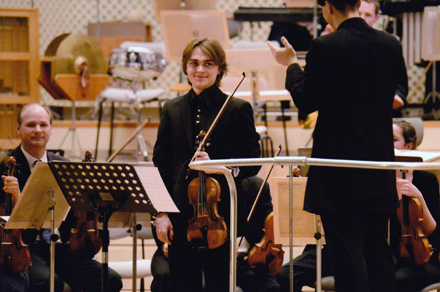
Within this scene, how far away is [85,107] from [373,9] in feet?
16.2

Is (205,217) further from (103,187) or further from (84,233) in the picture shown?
(84,233)

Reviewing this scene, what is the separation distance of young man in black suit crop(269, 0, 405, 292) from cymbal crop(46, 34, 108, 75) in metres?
3.96

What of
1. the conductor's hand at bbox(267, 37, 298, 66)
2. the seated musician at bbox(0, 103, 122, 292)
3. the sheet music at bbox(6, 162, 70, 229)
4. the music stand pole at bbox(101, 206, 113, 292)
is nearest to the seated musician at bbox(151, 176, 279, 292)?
the seated musician at bbox(0, 103, 122, 292)

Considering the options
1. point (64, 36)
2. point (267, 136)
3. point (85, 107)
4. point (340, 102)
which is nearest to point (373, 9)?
point (267, 136)

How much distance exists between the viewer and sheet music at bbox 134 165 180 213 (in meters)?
2.29

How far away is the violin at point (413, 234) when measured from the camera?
8.75 feet

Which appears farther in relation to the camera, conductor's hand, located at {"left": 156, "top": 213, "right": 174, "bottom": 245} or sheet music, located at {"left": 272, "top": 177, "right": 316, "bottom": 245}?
sheet music, located at {"left": 272, "top": 177, "right": 316, "bottom": 245}

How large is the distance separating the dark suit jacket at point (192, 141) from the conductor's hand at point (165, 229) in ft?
0.27

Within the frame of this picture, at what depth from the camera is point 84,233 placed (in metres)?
2.99

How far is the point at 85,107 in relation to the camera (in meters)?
7.97

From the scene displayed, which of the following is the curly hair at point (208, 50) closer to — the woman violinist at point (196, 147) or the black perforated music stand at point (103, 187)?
the woman violinist at point (196, 147)

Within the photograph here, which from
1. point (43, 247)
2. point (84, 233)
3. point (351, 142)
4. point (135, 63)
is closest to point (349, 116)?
point (351, 142)

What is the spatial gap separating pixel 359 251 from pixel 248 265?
114 cm

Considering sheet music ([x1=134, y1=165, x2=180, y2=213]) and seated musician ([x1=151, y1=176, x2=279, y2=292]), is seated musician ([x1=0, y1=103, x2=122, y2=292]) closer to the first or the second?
seated musician ([x1=151, y1=176, x2=279, y2=292])
